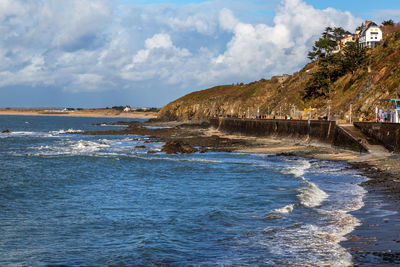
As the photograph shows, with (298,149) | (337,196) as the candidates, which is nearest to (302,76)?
(298,149)

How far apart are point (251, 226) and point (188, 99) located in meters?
153

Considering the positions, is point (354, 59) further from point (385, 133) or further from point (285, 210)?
point (285, 210)

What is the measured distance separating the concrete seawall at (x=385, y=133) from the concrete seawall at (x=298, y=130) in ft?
4.95

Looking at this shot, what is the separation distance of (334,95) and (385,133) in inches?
1728

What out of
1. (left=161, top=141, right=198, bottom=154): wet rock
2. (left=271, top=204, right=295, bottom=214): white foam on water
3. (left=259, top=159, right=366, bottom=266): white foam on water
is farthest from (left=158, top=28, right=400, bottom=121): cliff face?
(left=271, top=204, right=295, bottom=214): white foam on water

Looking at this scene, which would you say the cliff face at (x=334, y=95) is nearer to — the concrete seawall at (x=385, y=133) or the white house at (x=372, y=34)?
the concrete seawall at (x=385, y=133)

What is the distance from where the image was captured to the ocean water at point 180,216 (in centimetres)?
1204

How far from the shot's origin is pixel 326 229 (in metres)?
14.4

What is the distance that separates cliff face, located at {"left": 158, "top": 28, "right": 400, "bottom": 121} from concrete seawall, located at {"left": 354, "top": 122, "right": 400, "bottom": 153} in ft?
42.4

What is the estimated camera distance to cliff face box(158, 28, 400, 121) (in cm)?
5578

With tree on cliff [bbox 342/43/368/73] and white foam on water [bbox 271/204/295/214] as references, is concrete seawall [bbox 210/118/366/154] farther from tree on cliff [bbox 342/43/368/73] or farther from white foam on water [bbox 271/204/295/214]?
tree on cliff [bbox 342/43/368/73]

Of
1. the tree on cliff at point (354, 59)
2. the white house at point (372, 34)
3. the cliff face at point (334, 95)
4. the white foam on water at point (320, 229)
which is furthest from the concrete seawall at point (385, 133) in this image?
the white house at point (372, 34)

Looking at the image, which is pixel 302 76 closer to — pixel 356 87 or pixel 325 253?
pixel 356 87

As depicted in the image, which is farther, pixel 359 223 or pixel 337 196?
pixel 337 196
